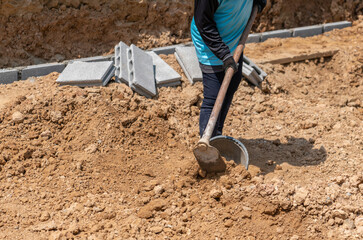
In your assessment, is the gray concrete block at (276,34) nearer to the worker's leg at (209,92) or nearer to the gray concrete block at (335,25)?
the gray concrete block at (335,25)

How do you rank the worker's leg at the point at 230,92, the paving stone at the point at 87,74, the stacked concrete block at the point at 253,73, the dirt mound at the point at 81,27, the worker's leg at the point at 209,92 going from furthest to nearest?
the dirt mound at the point at 81,27, the stacked concrete block at the point at 253,73, the paving stone at the point at 87,74, the worker's leg at the point at 230,92, the worker's leg at the point at 209,92

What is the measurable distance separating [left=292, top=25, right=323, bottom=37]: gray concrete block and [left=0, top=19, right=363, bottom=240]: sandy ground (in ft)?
7.16

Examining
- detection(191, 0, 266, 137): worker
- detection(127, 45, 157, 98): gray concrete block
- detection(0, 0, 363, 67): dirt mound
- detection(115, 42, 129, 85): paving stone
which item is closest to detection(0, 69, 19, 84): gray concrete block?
detection(0, 0, 363, 67): dirt mound

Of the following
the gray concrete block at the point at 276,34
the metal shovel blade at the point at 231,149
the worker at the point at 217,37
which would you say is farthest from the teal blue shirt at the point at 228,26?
the gray concrete block at the point at 276,34

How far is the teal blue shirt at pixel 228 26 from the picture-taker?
3295 millimetres

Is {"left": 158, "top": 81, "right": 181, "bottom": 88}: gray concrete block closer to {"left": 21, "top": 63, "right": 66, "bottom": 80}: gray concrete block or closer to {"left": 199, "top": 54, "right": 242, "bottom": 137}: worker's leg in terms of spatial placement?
{"left": 21, "top": 63, "right": 66, "bottom": 80}: gray concrete block

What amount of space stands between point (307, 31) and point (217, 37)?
4761 millimetres

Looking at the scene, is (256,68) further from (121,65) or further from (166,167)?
(166,167)

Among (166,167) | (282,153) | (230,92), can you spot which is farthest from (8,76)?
(282,153)

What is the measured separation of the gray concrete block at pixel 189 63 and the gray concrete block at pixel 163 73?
0.20 meters

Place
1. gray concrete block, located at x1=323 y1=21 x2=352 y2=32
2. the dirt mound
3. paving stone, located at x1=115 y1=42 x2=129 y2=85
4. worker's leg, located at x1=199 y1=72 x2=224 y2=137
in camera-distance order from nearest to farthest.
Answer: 1. worker's leg, located at x1=199 y1=72 x2=224 y2=137
2. paving stone, located at x1=115 y1=42 x2=129 y2=85
3. the dirt mound
4. gray concrete block, located at x1=323 y1=21 x2=352 y2=32

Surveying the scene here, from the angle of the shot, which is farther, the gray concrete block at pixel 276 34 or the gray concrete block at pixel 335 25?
the gray concrete block at pixel 335 25

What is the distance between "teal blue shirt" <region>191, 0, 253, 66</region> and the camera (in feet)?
10.8

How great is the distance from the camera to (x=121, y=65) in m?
5.01
